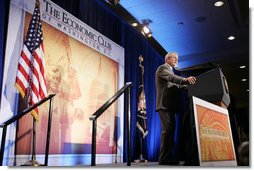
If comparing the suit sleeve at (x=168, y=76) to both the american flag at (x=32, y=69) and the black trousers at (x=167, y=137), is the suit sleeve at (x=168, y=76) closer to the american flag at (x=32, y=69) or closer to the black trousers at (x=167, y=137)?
the black trousers at (x=167, y=137)

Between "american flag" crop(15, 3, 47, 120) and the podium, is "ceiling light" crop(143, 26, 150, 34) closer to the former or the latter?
"american flag" crop(15, 3, 47, 120)

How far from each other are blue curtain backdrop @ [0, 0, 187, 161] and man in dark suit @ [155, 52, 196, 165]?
0.83m

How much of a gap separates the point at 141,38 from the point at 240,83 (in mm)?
3048

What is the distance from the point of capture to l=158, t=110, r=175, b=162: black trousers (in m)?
2.35

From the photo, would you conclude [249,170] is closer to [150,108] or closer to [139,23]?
[139,23]

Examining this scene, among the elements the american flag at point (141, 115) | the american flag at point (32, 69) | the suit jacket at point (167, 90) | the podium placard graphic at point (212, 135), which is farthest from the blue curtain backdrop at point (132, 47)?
the podium placard graphic at point (212, 135)

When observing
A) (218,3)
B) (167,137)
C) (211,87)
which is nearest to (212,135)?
Answer: (211,87)

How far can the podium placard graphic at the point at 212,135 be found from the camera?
1748 millimetres

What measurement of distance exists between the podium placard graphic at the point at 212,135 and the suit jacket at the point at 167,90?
497 millimetres

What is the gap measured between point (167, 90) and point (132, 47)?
2781 millimetres

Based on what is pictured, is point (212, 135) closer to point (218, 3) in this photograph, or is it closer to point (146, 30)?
point (218, 3)

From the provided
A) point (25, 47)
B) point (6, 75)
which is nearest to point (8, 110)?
point (6, 75)

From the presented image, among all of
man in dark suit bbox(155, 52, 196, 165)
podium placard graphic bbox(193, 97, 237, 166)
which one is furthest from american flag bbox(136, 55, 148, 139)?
podium placard graphic bbox(193, 97, 237, 166)

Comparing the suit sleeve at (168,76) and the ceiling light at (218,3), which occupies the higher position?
the ceiling light at (218,3)
